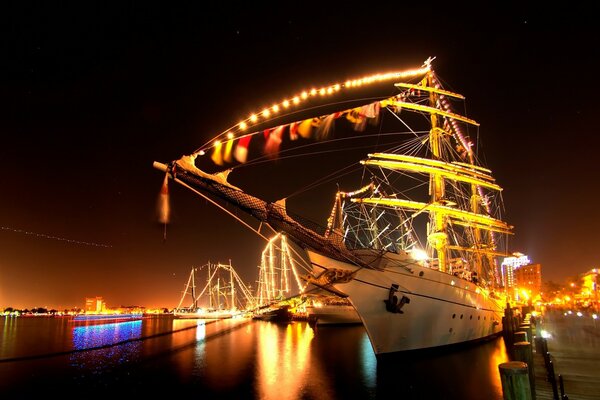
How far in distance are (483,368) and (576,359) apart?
4139 mm

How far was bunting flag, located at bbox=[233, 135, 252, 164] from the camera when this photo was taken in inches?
594

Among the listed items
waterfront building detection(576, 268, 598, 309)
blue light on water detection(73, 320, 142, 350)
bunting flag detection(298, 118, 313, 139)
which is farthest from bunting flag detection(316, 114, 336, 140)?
waterfront building detection(576, 268, 598, 309)

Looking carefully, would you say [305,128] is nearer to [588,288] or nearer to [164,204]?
[164,204]

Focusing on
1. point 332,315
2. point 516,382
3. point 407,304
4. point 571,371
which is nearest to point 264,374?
point 407,304

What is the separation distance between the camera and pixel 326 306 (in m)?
57.7

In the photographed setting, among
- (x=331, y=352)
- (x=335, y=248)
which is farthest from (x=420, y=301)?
(x=331, y=352)

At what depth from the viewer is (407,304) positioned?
2128 cm

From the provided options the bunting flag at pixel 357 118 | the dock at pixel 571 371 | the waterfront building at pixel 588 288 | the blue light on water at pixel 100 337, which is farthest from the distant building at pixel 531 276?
the bunting flag at pixel 357 118

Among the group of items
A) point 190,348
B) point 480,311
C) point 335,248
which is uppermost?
point 335,248

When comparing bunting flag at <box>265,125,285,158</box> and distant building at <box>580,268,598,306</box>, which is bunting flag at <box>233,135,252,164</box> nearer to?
bunting flag at <box>265,125,285,158</box>

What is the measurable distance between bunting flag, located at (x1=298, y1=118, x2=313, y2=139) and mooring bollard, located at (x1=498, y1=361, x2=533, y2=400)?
11.8 metres

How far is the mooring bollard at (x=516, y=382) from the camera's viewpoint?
651cm

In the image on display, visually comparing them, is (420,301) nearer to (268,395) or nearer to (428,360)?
(428,360)

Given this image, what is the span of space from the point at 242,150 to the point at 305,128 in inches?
122
